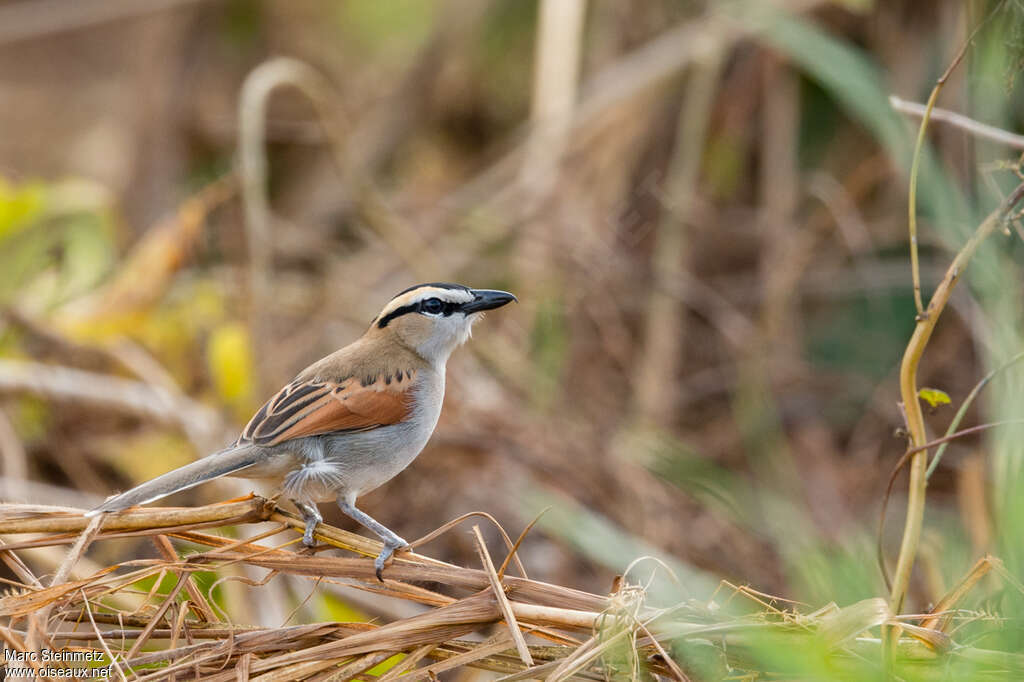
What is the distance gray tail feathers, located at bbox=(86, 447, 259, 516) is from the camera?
2.03m

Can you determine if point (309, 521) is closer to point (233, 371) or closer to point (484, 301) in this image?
point (484, 301)

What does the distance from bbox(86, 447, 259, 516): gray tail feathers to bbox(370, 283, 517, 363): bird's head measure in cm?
80

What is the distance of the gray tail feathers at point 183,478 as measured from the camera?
203cm

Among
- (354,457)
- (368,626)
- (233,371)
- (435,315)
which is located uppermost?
(435,315)

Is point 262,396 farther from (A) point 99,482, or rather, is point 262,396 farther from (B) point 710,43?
(B) point 710,43

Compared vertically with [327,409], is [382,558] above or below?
below

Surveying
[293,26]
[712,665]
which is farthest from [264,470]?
[293,26]

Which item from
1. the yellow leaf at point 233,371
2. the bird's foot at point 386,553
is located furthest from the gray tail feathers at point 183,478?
the yellow leaf at point 233,371

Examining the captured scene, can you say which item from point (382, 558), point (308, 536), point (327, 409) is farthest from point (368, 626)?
point (327, 409)

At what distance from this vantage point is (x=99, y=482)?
5309mm

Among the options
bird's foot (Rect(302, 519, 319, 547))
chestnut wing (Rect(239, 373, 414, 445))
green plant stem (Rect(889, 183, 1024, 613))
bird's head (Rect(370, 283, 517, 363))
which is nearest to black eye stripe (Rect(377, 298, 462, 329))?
bird's head (Rect(370, 283, 517, 363))

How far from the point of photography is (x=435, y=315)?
10.5 ft

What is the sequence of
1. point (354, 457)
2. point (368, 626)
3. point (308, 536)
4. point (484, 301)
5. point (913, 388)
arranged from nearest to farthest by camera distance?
1. point (368, 626)
2. point (308, 536)
3. point (913, 388)
4. point (354, 457)
5. point (484, 301)

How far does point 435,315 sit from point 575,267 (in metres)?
3.20
